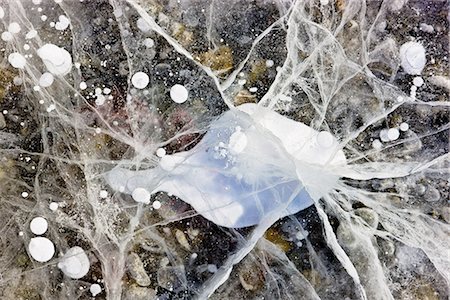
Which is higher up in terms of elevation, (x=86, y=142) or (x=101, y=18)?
(x=101, y=18)

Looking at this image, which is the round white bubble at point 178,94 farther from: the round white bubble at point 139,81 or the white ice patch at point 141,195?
the white ice patch at point 141,195

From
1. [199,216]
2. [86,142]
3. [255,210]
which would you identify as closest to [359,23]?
[255,210]

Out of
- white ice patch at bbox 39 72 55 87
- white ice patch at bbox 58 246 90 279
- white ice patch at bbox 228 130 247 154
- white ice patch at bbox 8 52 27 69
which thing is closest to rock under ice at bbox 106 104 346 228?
white ice patch at bbox 228 130 247 154

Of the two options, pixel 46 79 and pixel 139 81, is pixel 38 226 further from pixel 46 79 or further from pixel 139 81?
pixel 139 81

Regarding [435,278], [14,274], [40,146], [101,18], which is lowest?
[14,274]

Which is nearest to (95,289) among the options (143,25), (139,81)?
(139,81)

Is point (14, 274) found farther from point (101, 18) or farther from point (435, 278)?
point (435, 278)
